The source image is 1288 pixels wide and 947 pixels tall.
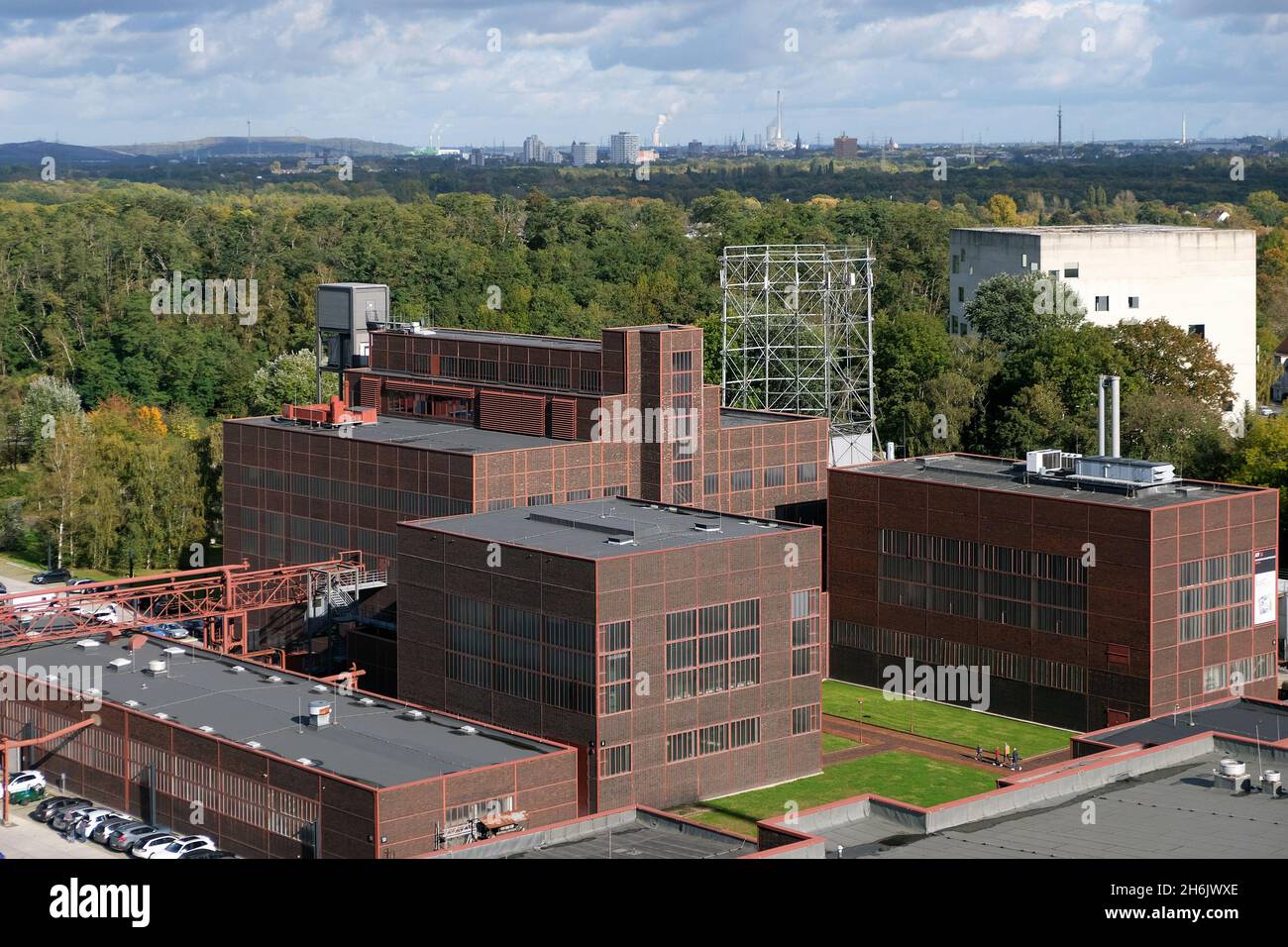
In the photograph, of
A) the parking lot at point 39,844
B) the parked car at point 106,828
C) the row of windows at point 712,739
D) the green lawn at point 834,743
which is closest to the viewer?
the parking lot at point 39,844

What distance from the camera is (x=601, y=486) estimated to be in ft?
258

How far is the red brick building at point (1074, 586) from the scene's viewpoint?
69.9m

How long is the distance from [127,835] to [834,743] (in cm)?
2722

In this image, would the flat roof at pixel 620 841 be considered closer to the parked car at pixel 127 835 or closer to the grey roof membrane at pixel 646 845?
the grey roof membrane at pixel 646 845

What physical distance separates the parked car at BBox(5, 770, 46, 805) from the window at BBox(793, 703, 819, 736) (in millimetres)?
25965

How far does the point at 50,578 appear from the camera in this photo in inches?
4023

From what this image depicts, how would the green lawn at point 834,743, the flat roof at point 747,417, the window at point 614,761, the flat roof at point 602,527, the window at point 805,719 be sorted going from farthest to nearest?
1. the flat roof at point 747,417
2. the green lawn at point 834,743
3. the window at point 805,719
4. the flat roof at point 602,527
5. the window at point 614,761

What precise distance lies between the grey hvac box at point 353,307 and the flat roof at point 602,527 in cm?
2438

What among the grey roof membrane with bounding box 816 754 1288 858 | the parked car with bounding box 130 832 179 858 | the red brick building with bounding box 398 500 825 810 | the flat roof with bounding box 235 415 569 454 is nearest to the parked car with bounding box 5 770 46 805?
the parked car with bounding box 130 832 179 858

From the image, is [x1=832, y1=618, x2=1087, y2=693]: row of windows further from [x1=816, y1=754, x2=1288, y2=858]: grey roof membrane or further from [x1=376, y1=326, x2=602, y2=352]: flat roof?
[x1=816, y1=754, x2=1288, y2=858]: grey roof membrane

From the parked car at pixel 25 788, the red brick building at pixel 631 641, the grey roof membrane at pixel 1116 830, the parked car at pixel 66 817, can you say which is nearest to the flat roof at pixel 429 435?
the red brick building at pixel 631 641

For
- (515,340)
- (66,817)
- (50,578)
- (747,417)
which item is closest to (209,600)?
(66,817)

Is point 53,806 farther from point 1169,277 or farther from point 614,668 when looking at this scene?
point 1169,277

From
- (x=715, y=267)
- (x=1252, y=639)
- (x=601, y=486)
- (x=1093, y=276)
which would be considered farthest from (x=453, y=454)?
(x=715, y=267)
